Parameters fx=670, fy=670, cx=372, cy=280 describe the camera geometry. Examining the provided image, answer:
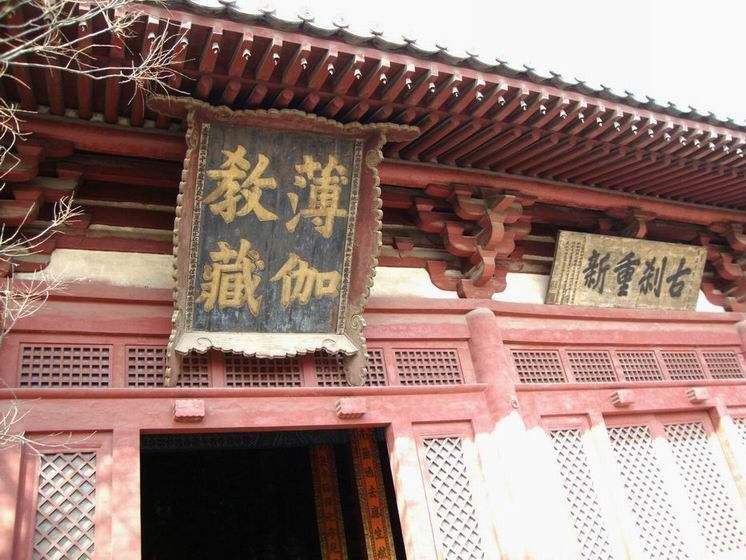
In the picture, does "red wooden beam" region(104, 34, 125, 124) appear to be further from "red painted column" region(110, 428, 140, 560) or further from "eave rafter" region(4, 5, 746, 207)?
"red painted column" region(110, 428, 140, 560)

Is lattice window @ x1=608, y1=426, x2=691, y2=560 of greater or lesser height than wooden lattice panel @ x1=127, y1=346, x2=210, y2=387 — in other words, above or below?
below

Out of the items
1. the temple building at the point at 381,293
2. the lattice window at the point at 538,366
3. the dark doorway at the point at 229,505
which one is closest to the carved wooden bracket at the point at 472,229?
the temple building at the point at 381,293

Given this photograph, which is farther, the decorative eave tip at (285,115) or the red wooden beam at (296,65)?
the decorative eave tip at (285,115)

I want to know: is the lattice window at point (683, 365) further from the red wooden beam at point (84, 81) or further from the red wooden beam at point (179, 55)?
the red wooden beam at point (84, 81)

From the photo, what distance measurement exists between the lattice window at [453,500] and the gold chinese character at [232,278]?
1546 mm

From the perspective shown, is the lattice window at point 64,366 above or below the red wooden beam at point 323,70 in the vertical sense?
below

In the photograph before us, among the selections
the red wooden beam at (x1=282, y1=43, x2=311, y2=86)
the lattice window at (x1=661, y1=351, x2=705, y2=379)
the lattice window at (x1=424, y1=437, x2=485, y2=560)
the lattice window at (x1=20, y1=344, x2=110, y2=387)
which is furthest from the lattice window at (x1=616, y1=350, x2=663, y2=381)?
the lattice window at (x1=20, y1=344, x2=110, y2=387)

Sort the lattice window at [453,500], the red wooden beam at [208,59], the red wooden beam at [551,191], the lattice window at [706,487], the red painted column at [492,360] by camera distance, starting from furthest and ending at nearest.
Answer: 1. the lattice window at [706,487]
2. the red wooden beam at [551,191]
3. the red painted column at [492,360]
4. the lattice window at [453,500]
5. the red wooden beam at [208,59]

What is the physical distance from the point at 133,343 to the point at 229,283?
0.68 m

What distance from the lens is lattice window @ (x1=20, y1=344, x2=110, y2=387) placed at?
12.6ft

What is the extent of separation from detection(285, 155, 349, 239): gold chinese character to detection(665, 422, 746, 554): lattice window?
11.0ft

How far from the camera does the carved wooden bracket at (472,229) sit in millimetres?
5109

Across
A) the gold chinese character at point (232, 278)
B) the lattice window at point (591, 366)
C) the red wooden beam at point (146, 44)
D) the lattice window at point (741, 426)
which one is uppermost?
the red wooden beam at point (146, 44)

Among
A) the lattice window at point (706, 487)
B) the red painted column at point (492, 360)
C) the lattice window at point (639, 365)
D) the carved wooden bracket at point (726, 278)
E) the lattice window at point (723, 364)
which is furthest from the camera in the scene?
the carved wooden bracket at point (726, 278)
